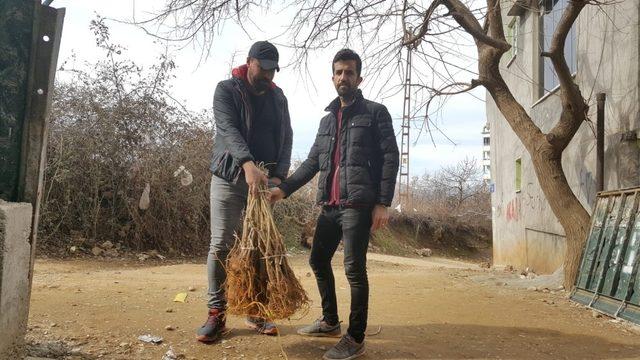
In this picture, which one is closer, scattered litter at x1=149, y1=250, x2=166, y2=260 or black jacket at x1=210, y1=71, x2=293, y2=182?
black jacket at x1=210, y1=71, x2=293, y2=182

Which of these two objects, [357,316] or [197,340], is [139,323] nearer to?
[197,340]

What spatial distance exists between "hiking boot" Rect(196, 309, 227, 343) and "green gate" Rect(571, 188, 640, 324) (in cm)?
364

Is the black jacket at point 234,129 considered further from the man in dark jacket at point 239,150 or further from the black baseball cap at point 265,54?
the black baseball cap at point 265,54

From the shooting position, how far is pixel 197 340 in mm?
3529

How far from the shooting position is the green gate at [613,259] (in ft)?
16.2

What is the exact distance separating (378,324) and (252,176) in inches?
71.8

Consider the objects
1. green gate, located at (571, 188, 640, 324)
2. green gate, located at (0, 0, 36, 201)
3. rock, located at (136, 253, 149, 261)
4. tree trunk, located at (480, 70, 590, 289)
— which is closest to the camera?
green gate, located at (0, 0, 36, 201)

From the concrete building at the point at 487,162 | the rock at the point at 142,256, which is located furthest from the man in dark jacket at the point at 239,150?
the concrete building at the point at 487,162

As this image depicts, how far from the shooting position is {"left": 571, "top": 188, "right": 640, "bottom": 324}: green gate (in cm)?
493

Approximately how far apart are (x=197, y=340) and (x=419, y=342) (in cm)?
160

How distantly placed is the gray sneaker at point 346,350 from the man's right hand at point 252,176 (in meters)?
1.11

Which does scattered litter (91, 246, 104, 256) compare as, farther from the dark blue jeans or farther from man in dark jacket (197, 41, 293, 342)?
the dark blue jeans

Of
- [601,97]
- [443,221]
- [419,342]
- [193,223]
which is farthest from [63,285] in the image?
[443,221]

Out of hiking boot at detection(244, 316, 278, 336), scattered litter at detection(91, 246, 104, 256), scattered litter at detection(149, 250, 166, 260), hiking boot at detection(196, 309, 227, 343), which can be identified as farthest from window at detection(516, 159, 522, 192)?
hiking boot at detection(196, 309, 227, 343)
